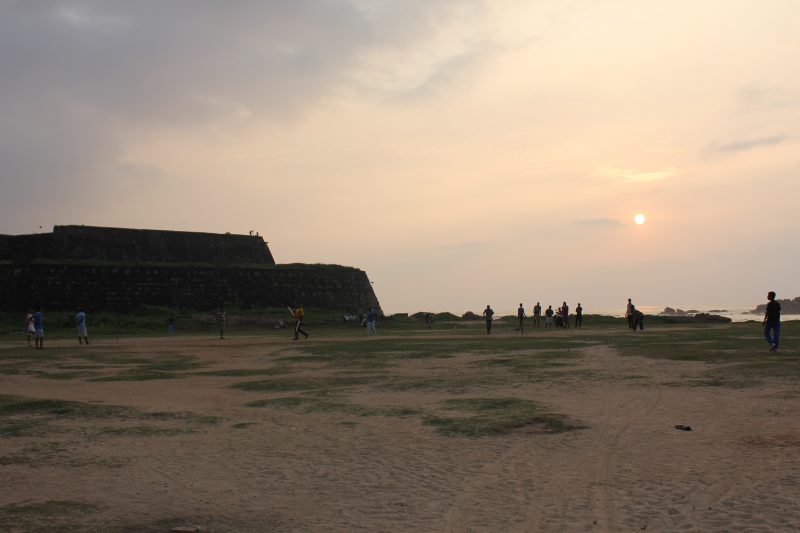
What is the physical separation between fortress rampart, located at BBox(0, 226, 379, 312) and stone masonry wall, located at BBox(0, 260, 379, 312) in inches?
1.9

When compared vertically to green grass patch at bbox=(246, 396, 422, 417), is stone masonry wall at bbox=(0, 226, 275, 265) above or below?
above

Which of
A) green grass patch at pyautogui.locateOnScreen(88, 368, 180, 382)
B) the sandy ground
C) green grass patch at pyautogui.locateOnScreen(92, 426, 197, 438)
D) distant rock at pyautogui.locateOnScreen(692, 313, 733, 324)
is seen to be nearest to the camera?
the sandy ground

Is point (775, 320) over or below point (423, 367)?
over

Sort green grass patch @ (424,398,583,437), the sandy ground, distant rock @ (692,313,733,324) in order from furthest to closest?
distant rock @ (692,313,733,324) < green grass patch @ (424,398,583,437) < the sandy ground

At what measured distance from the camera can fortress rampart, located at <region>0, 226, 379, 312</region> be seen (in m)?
35.2

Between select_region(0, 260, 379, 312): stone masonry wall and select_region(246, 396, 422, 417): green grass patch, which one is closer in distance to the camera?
select_region(246, 396, 422, 417): green grass patch

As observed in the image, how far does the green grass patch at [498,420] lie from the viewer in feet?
24.4

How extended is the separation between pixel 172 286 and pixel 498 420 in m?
32.8

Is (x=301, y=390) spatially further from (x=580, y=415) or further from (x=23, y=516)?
(x=23, y=516)

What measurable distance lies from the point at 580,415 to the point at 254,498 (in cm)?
437

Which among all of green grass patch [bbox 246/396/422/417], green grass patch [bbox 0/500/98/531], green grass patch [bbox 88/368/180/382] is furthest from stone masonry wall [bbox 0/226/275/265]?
green grass patch [bbox 0/500/98/531]

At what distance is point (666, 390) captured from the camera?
10.2 metres

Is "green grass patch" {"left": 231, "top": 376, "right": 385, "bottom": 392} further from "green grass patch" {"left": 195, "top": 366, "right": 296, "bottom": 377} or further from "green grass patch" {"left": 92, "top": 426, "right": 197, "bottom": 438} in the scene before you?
"green grass patch" {"left": 92, "top": 426, "right": 197, "bottom": 438}

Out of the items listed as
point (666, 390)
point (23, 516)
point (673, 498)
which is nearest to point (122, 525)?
point (23, 516)
